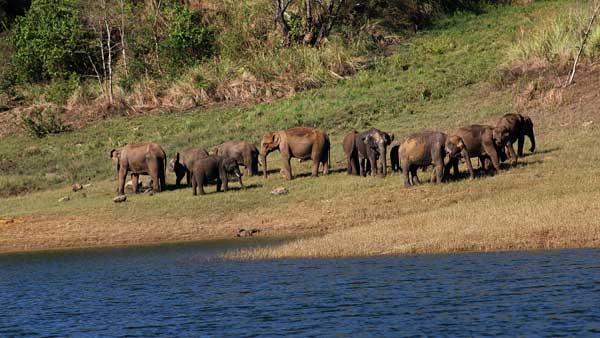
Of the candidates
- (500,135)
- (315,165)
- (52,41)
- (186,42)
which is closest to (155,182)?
(315,165)

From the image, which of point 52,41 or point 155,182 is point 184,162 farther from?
point 52,41

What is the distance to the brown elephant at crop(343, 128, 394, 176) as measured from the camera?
32.0 meters

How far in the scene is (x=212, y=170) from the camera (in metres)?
32.3

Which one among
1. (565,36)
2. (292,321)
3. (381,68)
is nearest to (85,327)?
(292,321)

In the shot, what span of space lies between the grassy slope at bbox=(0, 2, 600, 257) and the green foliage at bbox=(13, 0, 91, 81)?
8026 millimetres

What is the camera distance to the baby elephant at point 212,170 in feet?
105

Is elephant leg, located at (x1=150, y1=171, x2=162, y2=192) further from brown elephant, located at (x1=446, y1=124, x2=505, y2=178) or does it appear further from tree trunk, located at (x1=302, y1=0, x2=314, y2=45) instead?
tree trunk, located at (x1=302, y1=0, x2=314, y2=45)

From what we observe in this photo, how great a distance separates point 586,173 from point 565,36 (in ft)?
59.2

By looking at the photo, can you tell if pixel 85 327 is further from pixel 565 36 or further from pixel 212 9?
pixel 212 9

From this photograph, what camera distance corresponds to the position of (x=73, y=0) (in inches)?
2216

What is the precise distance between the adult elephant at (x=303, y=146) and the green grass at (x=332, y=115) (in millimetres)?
3423

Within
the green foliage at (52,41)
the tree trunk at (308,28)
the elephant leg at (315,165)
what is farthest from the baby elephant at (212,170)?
→ the green foliage at (52,41)

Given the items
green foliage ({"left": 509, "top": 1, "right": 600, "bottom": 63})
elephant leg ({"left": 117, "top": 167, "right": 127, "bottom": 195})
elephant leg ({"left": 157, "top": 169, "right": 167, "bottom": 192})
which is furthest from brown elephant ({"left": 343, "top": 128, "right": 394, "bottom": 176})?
green foliage ({"left": 509, "top": 1, "right": 600, "bottom": 63})

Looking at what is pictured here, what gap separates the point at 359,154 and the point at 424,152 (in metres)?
3.81
